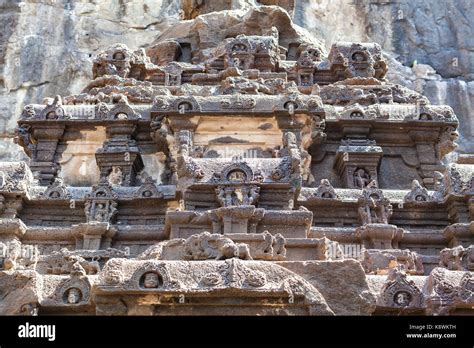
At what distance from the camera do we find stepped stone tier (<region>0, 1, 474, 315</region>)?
6027mm

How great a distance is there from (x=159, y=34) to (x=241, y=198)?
27441mm

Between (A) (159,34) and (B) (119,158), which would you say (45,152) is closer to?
(B) (119,158)

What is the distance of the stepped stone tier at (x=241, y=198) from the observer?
19.8 feet

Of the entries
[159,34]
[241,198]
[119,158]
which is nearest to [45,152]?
[119,158]

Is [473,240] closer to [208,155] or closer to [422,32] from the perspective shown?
[208,155]

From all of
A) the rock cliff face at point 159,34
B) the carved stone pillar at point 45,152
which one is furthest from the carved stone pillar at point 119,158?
the rock cliff face at point 159,34

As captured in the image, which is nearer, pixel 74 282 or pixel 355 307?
pixel 355 307

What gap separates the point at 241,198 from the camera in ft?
31.2

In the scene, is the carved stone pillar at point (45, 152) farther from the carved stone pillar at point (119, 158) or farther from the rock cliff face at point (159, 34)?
the rock cliff face at point (159, 34)

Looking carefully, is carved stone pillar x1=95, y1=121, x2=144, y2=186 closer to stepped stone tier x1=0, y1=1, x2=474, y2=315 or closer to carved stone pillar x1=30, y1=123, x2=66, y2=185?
stepped stone tier x1=0, y1=1, x2=474, y2=315

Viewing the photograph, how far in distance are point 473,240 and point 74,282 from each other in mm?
6045

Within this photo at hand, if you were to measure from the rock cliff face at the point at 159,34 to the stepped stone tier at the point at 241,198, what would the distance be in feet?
65.7

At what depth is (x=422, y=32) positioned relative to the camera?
125 feet

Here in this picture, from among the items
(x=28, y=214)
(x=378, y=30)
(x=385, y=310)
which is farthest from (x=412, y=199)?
(x=378, y=30)
